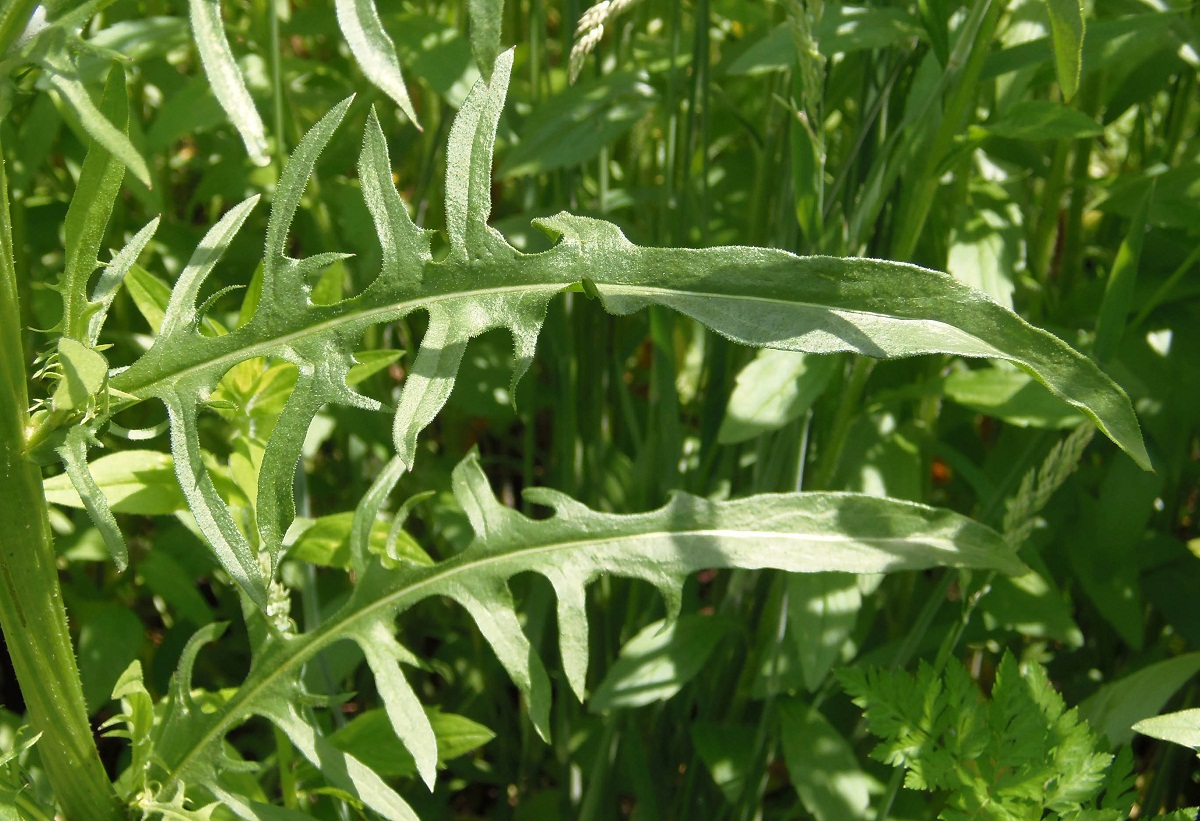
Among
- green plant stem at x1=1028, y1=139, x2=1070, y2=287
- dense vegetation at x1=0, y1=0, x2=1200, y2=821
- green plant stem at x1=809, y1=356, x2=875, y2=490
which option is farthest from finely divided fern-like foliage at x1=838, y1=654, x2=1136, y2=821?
green plant stem at x1=1028, y1=139, x2=1070, y2=287

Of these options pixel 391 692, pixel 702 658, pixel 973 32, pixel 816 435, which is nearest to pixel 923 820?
pixel 702 658

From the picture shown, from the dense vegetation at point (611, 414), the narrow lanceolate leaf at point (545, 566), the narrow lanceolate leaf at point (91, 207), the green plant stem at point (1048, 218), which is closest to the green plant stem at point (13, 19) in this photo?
the dense vegetation at point (611, 414)

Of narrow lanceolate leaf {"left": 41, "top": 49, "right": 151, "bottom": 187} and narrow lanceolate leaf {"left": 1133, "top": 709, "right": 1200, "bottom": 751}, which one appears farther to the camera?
narrow lanceolate leaf {"left": 1133, "top": 709, "right": 1200, "bottom": 751}

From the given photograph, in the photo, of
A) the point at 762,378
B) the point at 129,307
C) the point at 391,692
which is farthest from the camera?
the point at 129,307

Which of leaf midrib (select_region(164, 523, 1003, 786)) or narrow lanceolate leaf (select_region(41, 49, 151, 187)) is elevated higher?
narrow lanceolate leaf (select_region(41, 49, 151, 187))

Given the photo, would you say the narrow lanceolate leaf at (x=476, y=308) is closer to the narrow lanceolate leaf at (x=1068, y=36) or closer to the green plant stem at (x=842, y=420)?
the narrow lanceolate leaf at (x=1068, y=36)

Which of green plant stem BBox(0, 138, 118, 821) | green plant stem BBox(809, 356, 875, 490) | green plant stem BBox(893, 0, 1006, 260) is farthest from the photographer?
green plant stem BBox(809, 356, 875, 490)

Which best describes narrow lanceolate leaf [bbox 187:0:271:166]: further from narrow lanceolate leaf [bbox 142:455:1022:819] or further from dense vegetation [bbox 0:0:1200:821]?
narrow lanceolate leaf [bbox 142:455:1022:819]

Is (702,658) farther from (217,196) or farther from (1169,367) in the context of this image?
(217,196)
